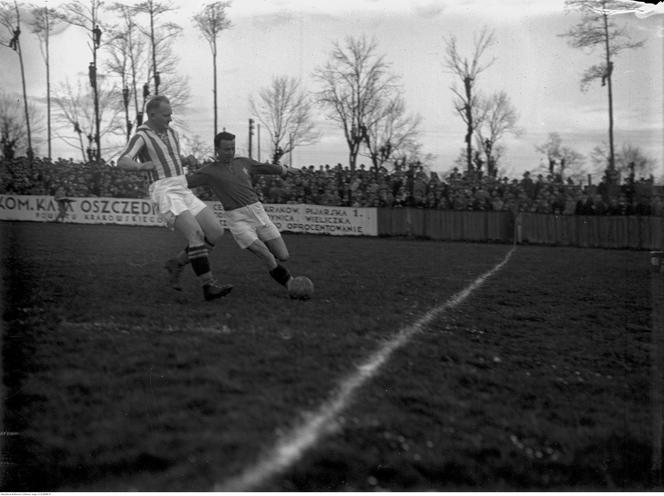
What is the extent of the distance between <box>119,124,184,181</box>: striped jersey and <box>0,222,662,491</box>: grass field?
1.14 meters

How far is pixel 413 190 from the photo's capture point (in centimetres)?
1789

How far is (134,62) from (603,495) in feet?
16.2

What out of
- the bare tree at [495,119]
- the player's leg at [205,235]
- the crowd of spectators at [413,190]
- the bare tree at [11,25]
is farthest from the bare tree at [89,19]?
the crowd of spectators at [413,190]

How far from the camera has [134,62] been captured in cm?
546

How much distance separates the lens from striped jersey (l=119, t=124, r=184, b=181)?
530 centimetres

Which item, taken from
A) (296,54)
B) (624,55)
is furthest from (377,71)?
(624,55)

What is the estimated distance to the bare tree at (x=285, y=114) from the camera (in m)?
5.42

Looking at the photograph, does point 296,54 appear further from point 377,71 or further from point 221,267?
point 221,267

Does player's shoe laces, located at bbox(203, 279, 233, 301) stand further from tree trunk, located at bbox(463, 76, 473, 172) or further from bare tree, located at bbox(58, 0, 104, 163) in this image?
tree trunk, located at bbox(463, 76, 473, 172)

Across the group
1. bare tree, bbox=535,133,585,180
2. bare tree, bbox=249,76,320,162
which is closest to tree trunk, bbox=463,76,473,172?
bare tree, bbox=535,133,585,180

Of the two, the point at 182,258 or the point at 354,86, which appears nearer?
the point at 182,258

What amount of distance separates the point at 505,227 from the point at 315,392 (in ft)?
55.7

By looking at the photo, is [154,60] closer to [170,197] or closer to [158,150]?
[158,150]

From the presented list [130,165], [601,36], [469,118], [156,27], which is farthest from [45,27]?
[469,118]
